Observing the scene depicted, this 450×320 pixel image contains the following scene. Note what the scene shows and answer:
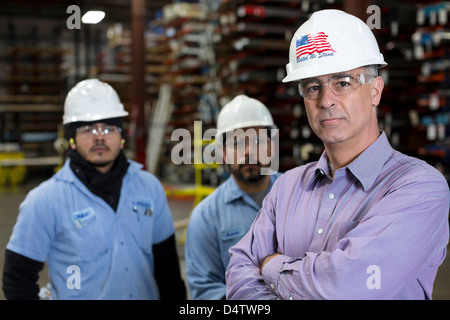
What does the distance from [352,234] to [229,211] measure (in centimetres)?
155

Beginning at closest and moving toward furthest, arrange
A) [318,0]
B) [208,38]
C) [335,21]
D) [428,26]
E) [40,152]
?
[335,21]
[318,0]
[428,26]
[208,38]
[40,152]

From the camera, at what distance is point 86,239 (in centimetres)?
309

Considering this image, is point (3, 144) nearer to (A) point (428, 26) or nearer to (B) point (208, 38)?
(B) point (208, 38)

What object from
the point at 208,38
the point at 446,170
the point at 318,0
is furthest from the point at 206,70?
the point at 446,170

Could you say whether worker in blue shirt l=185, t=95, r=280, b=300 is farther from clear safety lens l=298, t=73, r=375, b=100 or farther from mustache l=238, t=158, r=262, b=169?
clear safety lens l=298, t=73, r=375, b=100

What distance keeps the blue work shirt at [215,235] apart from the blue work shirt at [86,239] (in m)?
0.31

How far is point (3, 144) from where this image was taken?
1703 centimetres

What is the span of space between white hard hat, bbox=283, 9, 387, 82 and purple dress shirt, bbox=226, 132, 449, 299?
299 millimetres

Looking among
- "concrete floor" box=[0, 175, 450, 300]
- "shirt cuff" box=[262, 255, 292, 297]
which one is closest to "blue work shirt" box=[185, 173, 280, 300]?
"shirt cuff" box=[262, 255, 292, 297]

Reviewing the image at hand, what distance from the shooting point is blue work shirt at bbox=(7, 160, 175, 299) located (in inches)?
120

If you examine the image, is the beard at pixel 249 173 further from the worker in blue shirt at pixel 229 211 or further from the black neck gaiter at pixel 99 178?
the black neck gaiter at pixel 99 178
